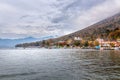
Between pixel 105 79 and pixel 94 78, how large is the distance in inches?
61.1

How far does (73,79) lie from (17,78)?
8.28 metres

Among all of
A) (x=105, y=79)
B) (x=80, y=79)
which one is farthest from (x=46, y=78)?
(x=105, y=79)

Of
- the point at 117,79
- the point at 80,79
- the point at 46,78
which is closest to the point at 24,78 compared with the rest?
the point at 46,78

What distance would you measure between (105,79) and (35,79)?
9964 millimetres

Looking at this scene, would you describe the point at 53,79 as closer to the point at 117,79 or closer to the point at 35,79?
the point at 35,79

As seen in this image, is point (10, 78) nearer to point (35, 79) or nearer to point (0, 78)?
point (0, 78)

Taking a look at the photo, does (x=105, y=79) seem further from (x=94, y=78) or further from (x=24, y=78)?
(x=24, y=78)

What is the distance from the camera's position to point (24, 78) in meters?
25.0

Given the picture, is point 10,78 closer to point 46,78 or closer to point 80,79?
point 46,78

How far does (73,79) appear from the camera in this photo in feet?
79.2

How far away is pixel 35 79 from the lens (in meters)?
24.5

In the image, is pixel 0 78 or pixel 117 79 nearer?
pixel 117 79

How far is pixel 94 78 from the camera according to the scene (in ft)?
80.5

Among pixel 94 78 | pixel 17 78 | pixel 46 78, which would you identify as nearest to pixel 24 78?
pixel 17 78
